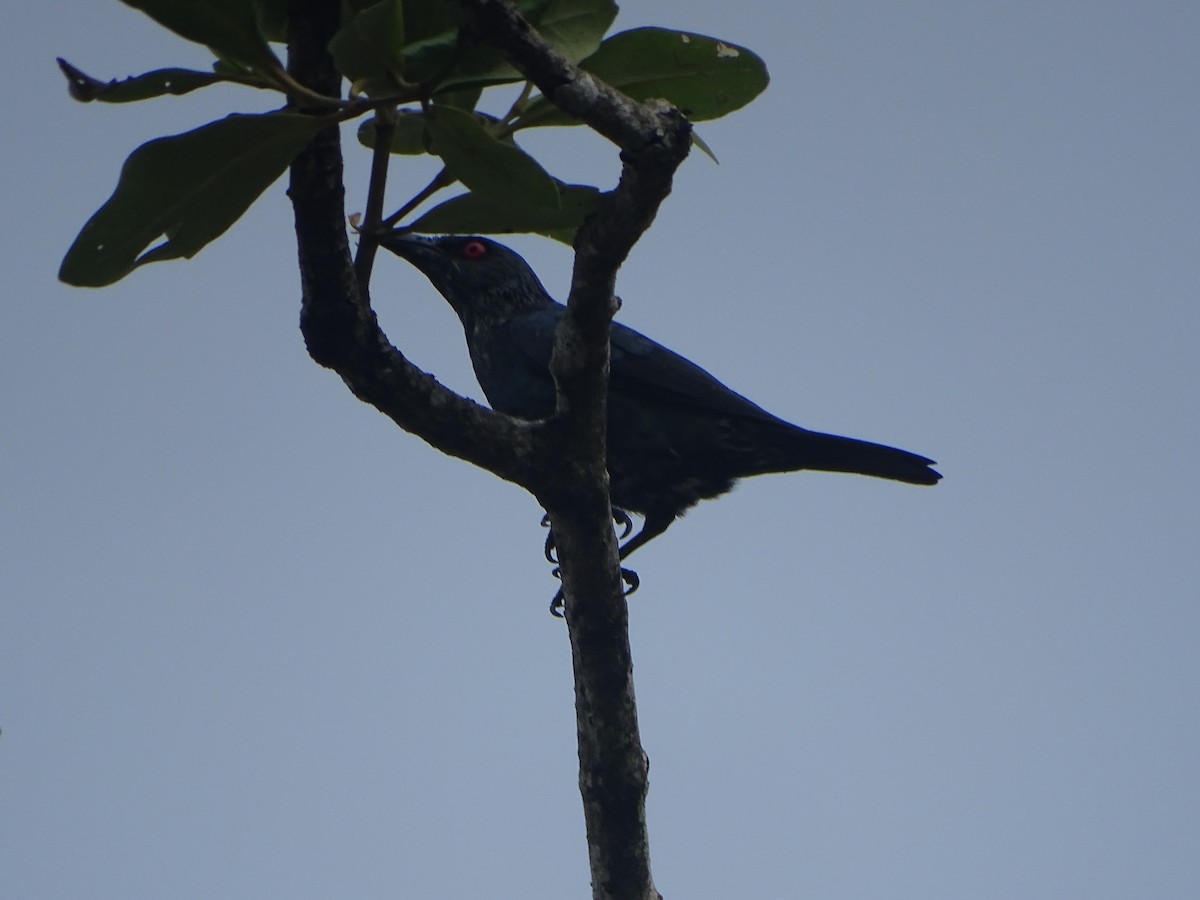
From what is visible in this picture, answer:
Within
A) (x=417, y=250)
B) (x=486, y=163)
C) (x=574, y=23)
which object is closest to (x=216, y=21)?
(x=486, y=163)

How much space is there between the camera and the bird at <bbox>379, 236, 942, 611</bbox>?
4688mm

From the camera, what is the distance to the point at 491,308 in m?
5.11

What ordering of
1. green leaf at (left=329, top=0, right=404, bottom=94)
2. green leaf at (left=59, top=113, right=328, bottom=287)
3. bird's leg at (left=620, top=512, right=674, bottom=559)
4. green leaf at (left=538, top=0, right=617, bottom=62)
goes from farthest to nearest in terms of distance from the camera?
bird's leg at (left=620, top=512, right=674, bottom=559), green leaf at (left=538, top=0, right=617, bottom=62), green leaf at (left=59, top=113, right=328, bottom=287), green leaf at (left=329, top=0, right=404, bottom=94)

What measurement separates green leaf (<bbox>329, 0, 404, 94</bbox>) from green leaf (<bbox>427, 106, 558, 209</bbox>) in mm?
131

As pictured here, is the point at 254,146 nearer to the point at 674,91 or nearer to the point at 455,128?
the point at 455,128

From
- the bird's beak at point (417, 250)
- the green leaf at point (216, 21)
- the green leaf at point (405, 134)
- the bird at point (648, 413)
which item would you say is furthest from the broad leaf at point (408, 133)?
the bird's beak at point (417, 250)

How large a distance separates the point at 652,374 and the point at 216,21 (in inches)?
116

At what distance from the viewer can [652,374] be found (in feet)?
16.0

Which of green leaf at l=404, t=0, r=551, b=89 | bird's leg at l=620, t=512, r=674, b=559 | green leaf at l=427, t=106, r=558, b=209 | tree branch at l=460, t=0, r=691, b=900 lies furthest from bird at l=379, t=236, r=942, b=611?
green leaf at l=404, t=0, r=551, b=89

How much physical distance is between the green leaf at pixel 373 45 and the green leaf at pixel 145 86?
26 centimetres

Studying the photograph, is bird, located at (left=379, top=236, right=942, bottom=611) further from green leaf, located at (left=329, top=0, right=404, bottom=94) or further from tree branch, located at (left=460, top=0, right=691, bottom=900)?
green leaf, located at (left=329, top=0, right=404, bottom=94)

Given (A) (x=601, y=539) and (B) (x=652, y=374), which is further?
(B) (x=652, y=374)

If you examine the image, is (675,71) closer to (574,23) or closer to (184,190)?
(574,23)

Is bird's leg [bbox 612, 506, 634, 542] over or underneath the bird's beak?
underneath
